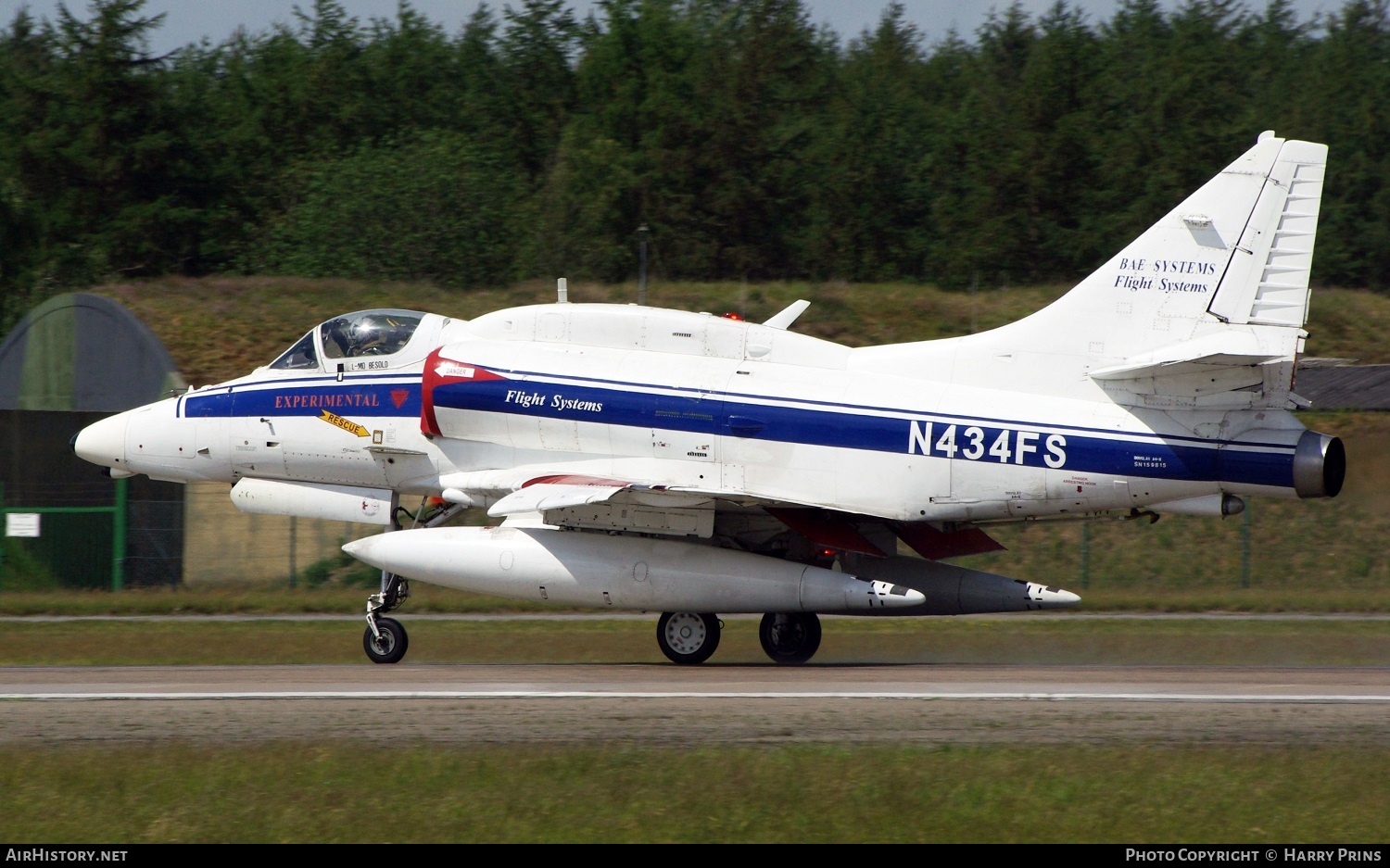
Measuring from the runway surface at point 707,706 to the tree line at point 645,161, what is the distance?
3372cm

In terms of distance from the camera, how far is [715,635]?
1598cm

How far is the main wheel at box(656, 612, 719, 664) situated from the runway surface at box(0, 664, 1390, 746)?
0.78 metres

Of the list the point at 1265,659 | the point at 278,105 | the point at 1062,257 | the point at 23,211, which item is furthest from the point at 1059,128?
the point at 1265,659

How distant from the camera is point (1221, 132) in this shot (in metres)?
54.8

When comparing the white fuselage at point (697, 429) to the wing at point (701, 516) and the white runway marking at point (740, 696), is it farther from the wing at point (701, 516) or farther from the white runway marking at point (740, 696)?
the white runway marking at point (740, 696)

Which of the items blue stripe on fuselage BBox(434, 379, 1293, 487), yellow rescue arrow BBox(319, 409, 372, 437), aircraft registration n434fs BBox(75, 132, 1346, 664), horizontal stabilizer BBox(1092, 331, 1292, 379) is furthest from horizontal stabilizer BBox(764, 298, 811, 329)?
yellow rescue arrow BBox(319, 409, 372, 437)

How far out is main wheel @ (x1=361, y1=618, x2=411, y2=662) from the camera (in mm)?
15977

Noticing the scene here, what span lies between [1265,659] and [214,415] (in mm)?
12796

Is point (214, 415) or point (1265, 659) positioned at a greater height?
point (214, 415)

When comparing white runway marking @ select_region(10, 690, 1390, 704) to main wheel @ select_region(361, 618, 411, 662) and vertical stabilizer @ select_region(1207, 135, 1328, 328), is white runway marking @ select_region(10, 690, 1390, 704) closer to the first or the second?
main wheel @ select_region(361, 618, 411, 662)

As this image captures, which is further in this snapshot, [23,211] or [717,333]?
[23,211]

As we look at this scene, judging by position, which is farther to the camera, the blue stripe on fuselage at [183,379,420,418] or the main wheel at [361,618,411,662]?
the blue stripe on fuselage at [183,379,420,418]

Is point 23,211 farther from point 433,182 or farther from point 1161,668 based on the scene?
point 1161,668

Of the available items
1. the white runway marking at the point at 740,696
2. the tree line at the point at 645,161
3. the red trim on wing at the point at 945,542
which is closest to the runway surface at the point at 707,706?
the white runway marking at the point at 740,696
